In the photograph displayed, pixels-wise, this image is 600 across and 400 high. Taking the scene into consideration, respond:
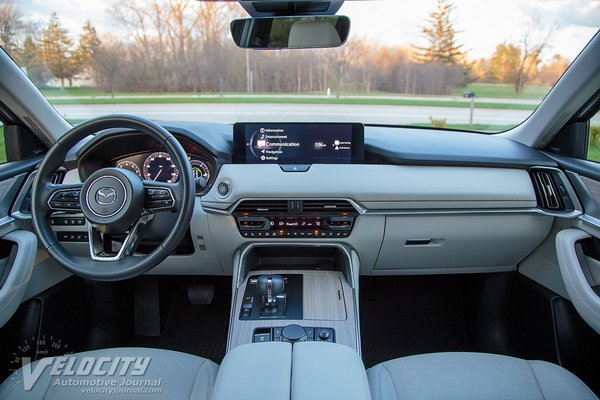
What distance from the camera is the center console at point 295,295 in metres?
2.17

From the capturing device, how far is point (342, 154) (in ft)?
7.87

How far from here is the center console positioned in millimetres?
2168

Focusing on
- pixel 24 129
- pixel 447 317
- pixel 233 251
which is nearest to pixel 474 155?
pixel 447 317

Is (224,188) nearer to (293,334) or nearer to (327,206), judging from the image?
(327,206)

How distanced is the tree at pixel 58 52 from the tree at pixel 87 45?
38 millimetres

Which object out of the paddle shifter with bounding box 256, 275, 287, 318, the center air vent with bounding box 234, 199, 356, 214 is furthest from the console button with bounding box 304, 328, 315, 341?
the center air vent with bounding box 234, 199, 356, 214

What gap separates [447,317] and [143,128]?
244cm

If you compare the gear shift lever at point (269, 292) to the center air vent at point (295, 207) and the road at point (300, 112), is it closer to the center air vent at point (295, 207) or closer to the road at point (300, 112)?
the center air vent at point (295, 207)

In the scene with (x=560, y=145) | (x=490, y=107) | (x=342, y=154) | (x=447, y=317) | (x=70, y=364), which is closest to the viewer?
(x=70, y=364)

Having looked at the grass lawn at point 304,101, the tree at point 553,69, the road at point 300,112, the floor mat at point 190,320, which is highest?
the tree at point 553,69

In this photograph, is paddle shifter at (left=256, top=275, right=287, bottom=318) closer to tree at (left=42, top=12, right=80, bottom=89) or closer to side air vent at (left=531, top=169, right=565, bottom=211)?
side air vent at (left=531, top=169, right=565, bottom=211)

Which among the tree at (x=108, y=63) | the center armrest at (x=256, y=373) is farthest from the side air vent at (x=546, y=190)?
the tree at (x=108, y=63)

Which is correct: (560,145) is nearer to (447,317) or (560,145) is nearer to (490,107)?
(490,107)

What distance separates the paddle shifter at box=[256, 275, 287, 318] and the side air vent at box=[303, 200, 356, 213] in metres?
0.43
